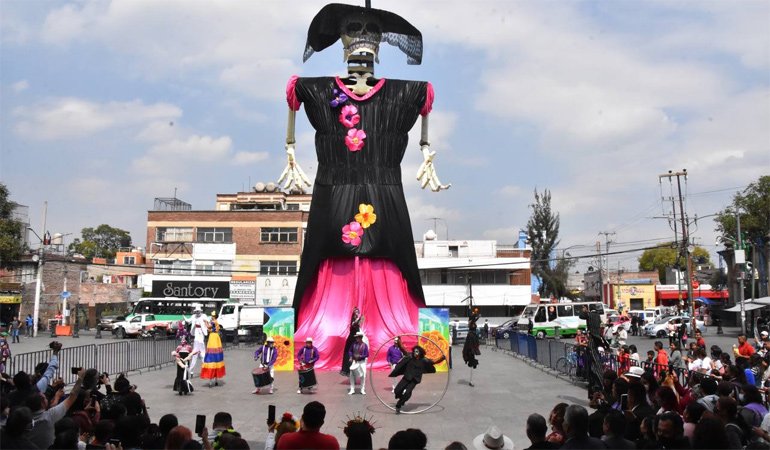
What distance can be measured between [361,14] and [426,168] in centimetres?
559

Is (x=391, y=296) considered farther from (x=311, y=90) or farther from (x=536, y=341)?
(x=311, y=90)

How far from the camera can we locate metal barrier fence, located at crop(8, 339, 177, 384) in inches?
688

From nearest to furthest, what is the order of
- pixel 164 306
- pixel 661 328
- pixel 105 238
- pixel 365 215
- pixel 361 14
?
pixel 365 215 < pixel 361 14 < pixel 661 328 < pixel 164 306 < pixel 105 238

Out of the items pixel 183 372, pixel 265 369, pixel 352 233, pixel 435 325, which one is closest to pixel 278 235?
pixel 352 233

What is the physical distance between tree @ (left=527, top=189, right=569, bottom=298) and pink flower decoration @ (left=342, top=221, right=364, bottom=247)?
4704cm

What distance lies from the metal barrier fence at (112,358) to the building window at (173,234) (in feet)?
101

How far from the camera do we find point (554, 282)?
64.8 metres

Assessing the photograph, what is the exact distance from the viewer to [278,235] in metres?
51.3

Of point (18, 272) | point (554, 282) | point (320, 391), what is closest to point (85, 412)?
point (320, 391)

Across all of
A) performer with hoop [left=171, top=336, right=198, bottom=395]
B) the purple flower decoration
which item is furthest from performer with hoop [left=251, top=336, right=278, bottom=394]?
the purple flower decoration

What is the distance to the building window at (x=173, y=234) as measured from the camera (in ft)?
171

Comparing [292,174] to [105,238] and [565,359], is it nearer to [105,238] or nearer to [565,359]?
[565,359]

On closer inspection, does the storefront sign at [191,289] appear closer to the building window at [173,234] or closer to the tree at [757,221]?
the building window at [173,234]

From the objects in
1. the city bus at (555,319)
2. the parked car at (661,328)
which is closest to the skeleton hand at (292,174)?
the city bus at (555,319)
